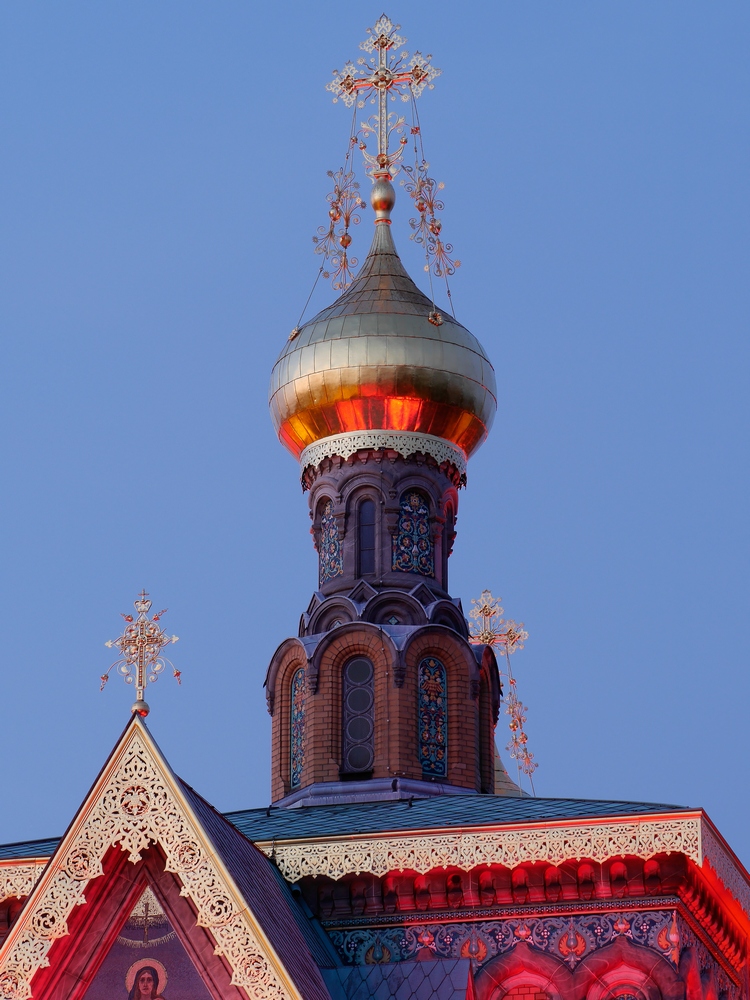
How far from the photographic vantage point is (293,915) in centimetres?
2248

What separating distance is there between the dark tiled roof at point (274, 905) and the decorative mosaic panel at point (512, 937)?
37 centimetres

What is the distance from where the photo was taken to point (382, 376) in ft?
93.6

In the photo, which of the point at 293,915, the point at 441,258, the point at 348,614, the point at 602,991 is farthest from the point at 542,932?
the point at 441,258

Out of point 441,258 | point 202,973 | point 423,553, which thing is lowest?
point 202,973

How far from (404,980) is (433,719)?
5.14 metres

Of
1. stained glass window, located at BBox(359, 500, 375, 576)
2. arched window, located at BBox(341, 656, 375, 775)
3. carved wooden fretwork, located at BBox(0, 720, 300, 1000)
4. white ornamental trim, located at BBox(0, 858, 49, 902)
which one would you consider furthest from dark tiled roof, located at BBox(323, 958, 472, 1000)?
stained glass window, located at BBox(359, 500, 375, 576)

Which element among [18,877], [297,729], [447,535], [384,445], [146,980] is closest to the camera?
[146,980]

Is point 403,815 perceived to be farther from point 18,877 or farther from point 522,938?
point 18,877

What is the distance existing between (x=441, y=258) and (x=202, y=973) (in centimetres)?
1176

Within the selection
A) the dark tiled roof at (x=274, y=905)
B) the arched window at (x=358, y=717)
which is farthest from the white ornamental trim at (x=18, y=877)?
the arched window at (x=358, y=717)

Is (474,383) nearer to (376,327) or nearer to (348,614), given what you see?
(376,327)

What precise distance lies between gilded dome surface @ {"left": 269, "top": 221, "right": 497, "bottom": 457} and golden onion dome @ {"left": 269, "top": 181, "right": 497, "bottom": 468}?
0.04ft

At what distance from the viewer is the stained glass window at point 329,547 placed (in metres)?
28.4

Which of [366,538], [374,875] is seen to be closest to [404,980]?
[374,875]
